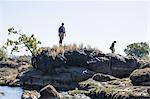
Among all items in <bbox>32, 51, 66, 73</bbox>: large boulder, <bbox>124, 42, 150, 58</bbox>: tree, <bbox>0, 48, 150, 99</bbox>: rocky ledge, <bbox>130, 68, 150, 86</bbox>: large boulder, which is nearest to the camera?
<bbox>130, 68, 150, 86</bbox>: large boulder

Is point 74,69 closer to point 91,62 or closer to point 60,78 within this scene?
point 60,78

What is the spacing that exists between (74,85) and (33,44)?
54.9 ft

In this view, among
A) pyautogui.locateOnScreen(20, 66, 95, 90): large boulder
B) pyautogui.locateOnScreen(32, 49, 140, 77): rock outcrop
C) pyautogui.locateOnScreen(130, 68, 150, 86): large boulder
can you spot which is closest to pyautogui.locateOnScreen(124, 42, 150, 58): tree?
pyautogui.locateOnScreen(32, 49, 140, 77): rock outcrop

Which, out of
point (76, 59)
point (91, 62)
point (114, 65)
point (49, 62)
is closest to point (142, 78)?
point (114, 65)

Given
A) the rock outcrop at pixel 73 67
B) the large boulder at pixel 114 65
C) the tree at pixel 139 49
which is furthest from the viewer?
the tree at pixel 139 49

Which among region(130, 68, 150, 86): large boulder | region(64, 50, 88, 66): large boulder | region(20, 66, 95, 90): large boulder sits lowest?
region(20, 66, 95, 90): large boulder

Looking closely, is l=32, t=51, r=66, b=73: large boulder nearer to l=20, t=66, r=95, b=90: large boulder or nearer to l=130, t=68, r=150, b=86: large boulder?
l=20, t=66, r=95, b=90: large boulder

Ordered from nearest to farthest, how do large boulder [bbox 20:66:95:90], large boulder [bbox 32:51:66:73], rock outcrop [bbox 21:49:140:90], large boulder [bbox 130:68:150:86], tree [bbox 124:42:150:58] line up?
1. large boulder [bbox 130:68:150:86]
2. large boulder [bbox 20:66:95:90]
3. rock outcrop [bbox 21:49:140:90]
4. large boulder [bbox 32:51:66:73]
5. tree [bbox 124:42:150:58]

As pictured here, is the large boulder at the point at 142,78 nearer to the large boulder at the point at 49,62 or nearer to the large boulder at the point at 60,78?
the large boulder at the point at 60,78

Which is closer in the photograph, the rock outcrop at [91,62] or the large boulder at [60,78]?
the large boulder at [60,78]

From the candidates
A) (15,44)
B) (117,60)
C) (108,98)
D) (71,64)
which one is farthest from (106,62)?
(15,44)

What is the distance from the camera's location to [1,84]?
2080 inches

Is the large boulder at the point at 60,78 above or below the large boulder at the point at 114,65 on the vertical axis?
below

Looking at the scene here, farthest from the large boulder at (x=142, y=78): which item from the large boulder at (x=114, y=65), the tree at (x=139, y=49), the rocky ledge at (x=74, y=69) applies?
the tree at (x=139, y=49)
